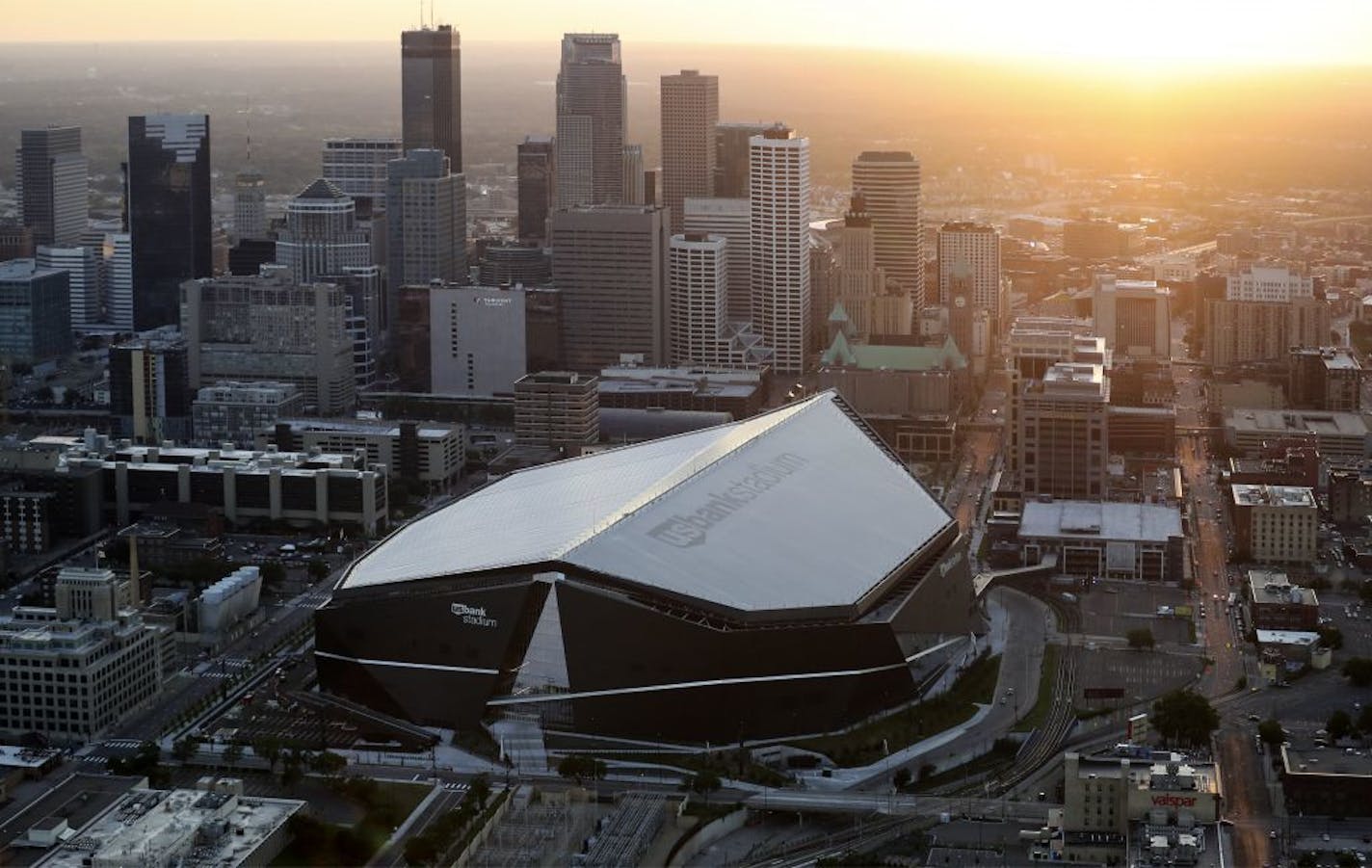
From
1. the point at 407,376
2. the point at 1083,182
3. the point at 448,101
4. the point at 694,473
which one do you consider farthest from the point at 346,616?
the point at 1083,182

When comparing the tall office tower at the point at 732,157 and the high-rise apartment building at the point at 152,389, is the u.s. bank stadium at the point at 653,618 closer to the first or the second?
the high-rise apartment building at the point at 152,389

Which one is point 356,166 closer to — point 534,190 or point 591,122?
point 534,190

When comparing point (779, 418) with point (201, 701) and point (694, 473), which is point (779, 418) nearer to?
point (694, 473)

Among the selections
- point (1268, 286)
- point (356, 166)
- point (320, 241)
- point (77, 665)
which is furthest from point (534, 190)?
point (77, 665)

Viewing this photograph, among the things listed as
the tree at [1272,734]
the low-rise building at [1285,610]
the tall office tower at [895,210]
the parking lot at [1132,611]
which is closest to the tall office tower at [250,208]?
the tall office tower at [895,210]

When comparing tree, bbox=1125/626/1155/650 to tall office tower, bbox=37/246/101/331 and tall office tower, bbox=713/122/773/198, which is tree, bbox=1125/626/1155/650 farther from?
tall office tower, bbox=37/246/101/331

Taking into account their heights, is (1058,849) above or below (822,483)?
below

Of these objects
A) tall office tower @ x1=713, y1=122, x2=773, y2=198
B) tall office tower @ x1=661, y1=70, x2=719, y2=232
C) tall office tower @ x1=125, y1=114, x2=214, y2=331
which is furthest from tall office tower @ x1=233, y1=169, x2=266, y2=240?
tall office tower @ x1=713, y1=122, x2=773, y2=198
